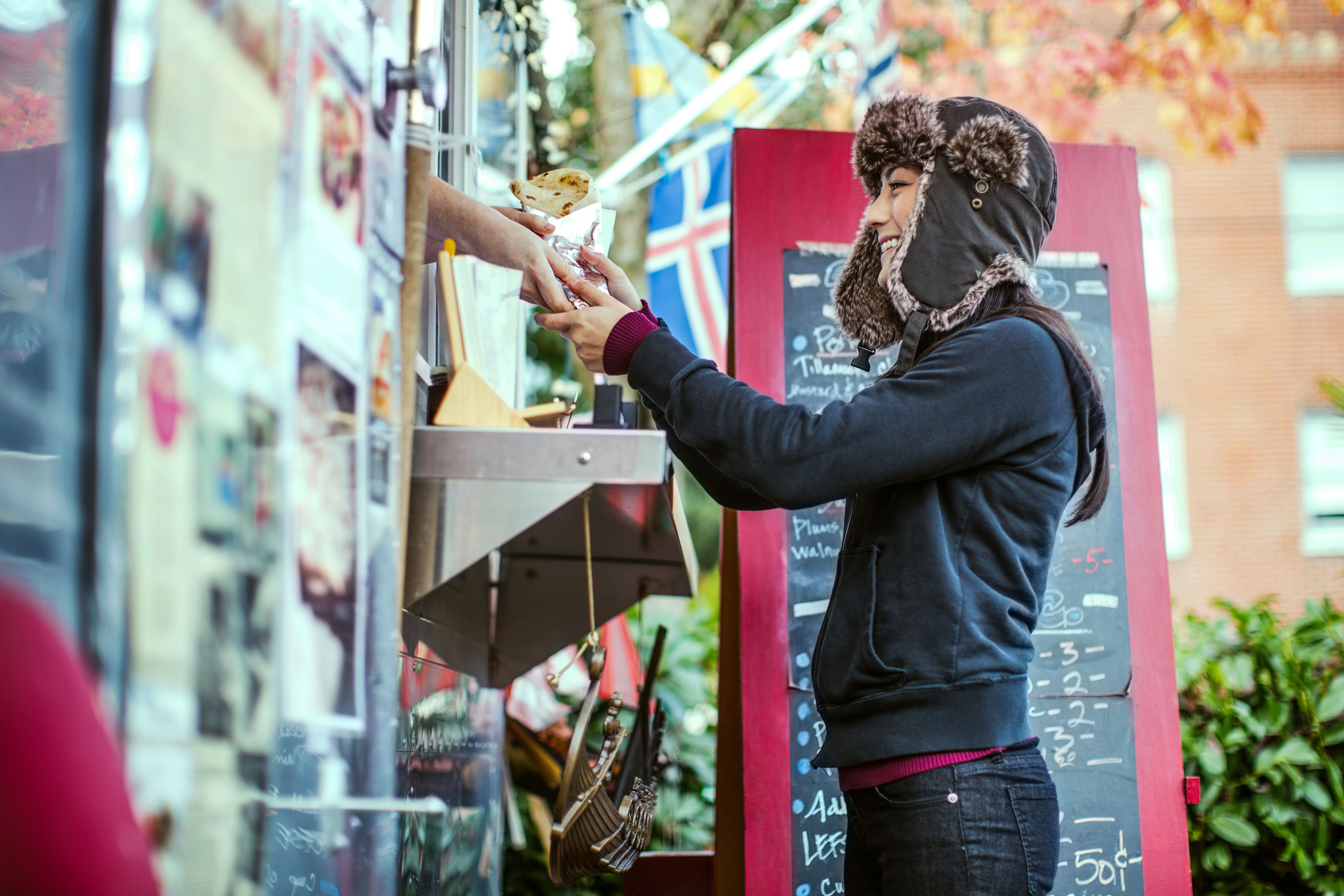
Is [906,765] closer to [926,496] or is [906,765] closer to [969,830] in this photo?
[969,830]

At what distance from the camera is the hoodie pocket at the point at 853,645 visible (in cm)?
150

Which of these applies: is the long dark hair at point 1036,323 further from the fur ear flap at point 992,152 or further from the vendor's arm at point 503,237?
the vendor's arm at point 503,237

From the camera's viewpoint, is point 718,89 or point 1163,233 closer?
point 718,89

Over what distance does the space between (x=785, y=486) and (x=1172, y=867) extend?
71.3 inches

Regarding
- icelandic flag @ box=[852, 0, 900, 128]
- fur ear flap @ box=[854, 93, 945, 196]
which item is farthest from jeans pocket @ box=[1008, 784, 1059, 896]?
icelandic flag @ box=[852, 0, 900, 128]

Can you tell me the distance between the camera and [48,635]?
0.56 metres

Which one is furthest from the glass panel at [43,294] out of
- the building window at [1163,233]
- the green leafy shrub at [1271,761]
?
the building window at [1163,233]

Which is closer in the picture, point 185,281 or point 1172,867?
point 185,281

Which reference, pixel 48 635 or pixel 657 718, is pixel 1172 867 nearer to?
pixel 657 718

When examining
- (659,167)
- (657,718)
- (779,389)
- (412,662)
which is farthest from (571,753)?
(659,167)

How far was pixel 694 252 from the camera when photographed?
423cm

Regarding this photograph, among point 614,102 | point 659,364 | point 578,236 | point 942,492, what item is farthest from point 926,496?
point 614,102

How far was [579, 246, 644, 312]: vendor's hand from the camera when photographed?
1.89 metres

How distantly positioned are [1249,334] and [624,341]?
10530 millimetres
